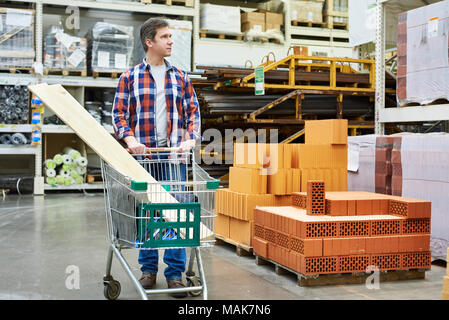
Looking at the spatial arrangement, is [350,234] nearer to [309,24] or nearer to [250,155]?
[250,155]

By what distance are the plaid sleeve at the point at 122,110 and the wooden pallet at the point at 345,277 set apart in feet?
5.47

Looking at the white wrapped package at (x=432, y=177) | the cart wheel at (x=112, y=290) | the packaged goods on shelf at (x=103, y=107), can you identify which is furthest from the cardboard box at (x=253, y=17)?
the cart wheel at (x=112, y=290)

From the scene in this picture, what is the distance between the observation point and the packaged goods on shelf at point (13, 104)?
977 centimetres

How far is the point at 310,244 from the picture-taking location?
3.95 meters

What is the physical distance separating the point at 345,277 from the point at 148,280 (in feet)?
4.90

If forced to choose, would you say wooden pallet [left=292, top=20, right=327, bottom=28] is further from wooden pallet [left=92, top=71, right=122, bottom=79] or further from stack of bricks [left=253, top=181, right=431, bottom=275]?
stack of bricks [left=253, top=181, right=431, bottom=275]

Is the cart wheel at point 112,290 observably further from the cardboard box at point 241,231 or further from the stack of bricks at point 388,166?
the stack of bricks at point 388,166

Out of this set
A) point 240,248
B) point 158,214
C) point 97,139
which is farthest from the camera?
point 240,248

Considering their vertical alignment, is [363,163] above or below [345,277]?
above

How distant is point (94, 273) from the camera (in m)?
4.38

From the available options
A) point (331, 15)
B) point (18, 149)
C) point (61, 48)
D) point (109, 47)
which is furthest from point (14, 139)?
point (331, 15)

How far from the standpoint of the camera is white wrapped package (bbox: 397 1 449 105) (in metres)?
5.46

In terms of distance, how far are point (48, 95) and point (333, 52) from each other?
411 inches
